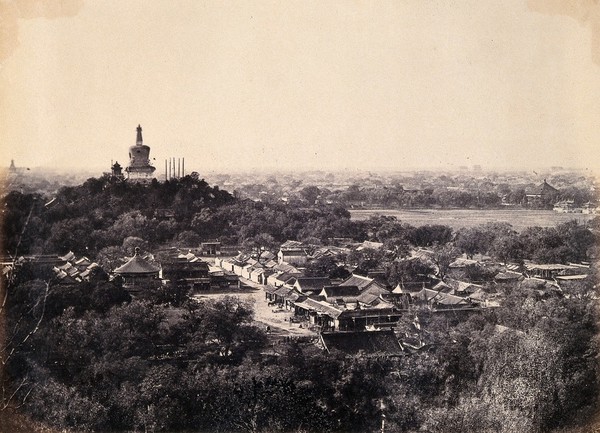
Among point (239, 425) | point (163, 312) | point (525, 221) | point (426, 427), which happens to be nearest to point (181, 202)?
point (163, 312)

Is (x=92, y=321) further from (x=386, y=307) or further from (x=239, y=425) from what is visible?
(x=386, y=307)

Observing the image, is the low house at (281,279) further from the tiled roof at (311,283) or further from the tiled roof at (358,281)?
the tiled roof at (358,281)

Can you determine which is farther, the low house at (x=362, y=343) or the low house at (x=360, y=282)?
the low house at (x=360, y=282)

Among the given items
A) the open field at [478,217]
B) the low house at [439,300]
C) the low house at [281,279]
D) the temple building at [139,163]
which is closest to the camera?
the temple building at [139,163]

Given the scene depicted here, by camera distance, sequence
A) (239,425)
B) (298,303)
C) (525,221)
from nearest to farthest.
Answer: (239,425) → (298,303) → (525,221)

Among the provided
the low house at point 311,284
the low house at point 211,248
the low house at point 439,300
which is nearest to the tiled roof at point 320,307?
the low house at point 311,284

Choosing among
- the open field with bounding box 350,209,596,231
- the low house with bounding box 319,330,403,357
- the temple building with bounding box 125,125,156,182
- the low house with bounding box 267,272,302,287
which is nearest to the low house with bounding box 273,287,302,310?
the low house with bounding box 267,272,302,287
